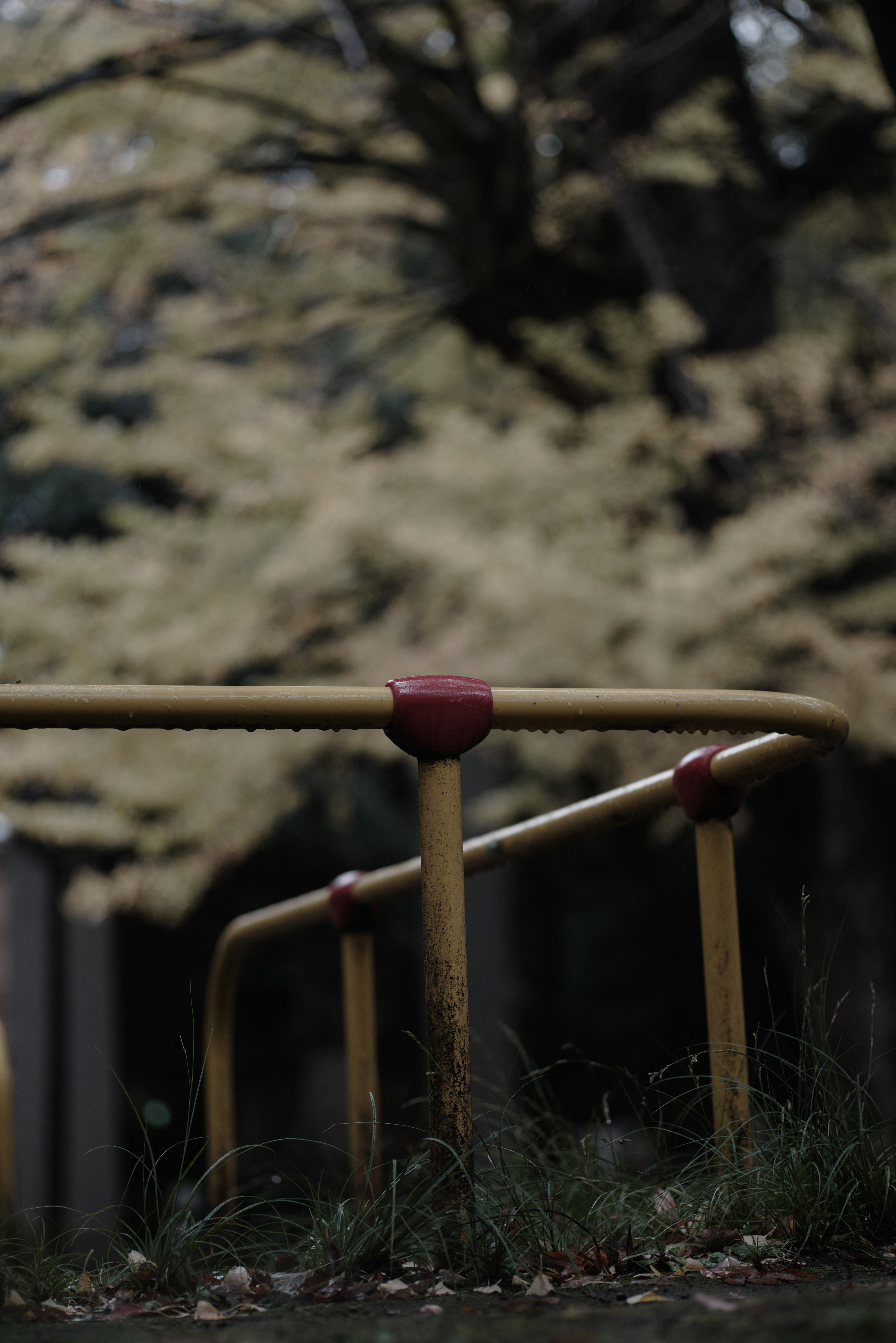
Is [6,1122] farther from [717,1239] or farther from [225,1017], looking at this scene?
[717,1239]

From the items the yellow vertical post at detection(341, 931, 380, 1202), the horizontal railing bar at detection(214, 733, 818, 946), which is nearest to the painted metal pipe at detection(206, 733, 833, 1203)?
the horizontal railing bar at detection(214, 733, 818, 946)

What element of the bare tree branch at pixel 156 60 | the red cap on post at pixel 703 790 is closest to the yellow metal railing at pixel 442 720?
the red cap on post at pixel 703 790

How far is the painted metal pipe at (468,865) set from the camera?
1751 millimetres

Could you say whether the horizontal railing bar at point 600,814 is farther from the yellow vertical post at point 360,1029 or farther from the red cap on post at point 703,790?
the yellow vertical post at point 360,1029

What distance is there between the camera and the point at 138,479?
7406 millimetres

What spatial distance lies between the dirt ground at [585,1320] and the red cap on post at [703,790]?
0.66m

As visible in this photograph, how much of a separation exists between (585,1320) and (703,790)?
2.82 ft

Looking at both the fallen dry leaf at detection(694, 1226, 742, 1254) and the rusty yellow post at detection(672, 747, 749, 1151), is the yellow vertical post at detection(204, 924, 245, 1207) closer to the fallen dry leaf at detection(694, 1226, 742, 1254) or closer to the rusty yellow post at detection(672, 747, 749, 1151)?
the rusty yellow post at detection(672, 747, 749, 1151)

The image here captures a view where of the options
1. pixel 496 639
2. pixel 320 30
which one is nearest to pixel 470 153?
pixel 320 30

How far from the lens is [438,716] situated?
1.44m

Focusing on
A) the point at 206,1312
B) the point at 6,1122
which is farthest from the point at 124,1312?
the point at 6,1122

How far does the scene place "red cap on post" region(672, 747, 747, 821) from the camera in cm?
183

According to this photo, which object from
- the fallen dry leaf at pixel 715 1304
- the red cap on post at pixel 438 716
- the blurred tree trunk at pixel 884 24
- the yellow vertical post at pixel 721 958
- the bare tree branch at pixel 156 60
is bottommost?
the fallen dry leaf at pixel 715 1304

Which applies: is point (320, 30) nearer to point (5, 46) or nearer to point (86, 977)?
point (5, 46)
